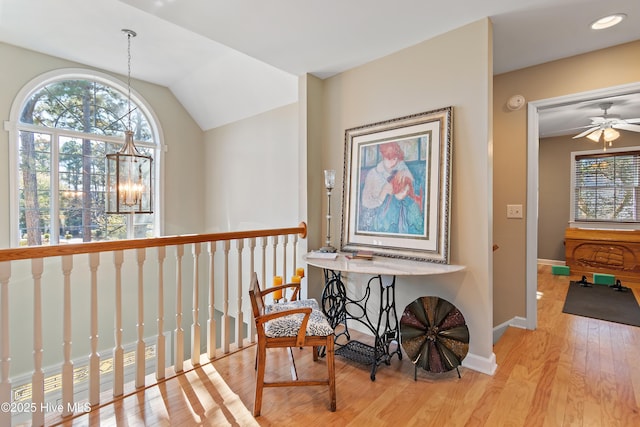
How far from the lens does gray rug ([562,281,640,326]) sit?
3131 mm

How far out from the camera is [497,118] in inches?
114

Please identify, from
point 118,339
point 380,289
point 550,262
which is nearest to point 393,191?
point 380,289

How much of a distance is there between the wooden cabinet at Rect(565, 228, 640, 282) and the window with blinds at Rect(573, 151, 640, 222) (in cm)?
51

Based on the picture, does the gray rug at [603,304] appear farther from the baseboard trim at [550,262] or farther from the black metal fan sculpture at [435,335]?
the black metal fan sculpture at [435,335]

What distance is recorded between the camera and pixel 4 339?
148 centimetres

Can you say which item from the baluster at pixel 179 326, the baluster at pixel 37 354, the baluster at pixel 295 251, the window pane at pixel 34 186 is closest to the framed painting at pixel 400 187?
the baluster at pixel 295 251

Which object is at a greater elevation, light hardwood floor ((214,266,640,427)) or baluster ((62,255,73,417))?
baluster ((62,255,73,417))

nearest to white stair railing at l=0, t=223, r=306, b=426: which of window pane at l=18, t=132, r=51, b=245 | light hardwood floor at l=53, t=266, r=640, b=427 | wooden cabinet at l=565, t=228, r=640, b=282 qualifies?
light hardwood floor at l=53, t=266, r=640, b=427

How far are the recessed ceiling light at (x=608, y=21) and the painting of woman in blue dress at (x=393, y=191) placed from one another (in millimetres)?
1373

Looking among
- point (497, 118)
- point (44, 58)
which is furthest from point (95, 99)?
point (497, 118)

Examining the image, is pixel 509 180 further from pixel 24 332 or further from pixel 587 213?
pixel 24 332

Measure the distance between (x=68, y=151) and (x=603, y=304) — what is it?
659 cm

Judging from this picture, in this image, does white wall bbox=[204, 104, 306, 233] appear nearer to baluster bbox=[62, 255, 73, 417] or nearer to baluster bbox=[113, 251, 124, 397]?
baluster bbox=[113, 251, 124, 397]

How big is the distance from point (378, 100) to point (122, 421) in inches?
110
